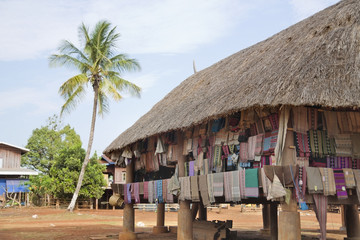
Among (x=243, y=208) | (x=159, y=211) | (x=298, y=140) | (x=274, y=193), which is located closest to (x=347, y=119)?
(x=298, y=140)

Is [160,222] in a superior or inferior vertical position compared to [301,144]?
inferior

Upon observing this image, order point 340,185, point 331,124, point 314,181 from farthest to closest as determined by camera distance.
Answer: point 331,124 < point 340,185 < point 314,181

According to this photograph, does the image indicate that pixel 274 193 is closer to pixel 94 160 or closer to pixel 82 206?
pixel 94 160

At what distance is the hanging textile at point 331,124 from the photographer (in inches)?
330

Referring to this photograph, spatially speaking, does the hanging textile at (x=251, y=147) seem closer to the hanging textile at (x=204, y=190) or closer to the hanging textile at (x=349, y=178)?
the hanging textile at (x=204, y=190)

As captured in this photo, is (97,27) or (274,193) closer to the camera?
(274,193)

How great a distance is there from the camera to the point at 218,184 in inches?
365

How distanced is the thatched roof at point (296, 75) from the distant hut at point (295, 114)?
18 millimetres

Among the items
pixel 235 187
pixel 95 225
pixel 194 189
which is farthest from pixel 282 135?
pixel 95 225

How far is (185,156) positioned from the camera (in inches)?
455

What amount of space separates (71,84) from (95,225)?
8.60 metres

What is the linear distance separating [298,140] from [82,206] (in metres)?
26.8

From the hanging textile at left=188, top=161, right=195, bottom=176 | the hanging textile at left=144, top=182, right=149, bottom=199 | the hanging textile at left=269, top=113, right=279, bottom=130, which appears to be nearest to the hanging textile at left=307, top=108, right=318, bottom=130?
the hanging textile at left=269, top=113, right=279, bottom=130

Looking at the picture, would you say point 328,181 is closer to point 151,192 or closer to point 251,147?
point 251,147
